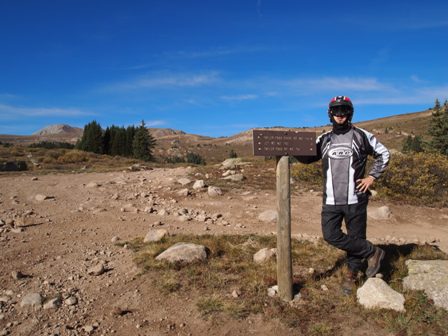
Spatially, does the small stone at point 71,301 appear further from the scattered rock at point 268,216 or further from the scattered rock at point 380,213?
the scattered rock at point 380,213

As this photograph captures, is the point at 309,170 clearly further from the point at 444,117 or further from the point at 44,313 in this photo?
the point at 444,117

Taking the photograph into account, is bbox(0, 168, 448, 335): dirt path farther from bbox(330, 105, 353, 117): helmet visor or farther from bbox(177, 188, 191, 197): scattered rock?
bbox(330, 105, 353, 117): helmet visor

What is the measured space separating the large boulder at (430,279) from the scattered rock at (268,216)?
13.7 ft

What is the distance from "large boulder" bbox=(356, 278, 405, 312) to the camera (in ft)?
15.7

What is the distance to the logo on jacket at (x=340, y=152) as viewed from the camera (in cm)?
504

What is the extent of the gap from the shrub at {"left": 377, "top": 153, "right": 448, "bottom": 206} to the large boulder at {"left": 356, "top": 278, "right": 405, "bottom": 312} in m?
8.08

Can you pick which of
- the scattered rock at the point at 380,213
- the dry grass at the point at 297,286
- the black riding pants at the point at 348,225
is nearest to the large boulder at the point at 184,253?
the dry grass at the point at 297,286

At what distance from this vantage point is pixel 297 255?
22.5ft

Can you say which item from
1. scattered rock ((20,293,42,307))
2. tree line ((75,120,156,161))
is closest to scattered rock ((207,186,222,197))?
scattered rock ((20,293,42,307))

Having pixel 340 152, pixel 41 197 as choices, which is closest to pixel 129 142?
pixel 41 197

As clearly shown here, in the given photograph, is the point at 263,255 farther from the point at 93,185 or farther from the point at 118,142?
the point at 118,142

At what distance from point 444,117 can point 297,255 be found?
37.9 m

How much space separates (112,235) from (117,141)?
6310cm

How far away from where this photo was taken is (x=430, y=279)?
529cm
